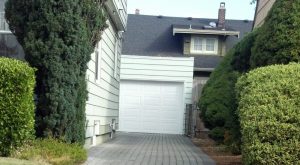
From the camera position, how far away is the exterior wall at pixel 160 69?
22.8 metres

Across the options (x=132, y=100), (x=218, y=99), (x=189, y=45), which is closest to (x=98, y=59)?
(x=218, y=99)

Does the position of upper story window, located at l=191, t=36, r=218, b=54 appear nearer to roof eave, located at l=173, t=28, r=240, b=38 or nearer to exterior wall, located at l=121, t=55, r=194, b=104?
roof eave, located at l=173, t=28, r=240, b=38

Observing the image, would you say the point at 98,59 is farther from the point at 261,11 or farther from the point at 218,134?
the point at 261,11

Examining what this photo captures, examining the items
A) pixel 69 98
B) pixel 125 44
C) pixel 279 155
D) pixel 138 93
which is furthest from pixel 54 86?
pixel 125 44

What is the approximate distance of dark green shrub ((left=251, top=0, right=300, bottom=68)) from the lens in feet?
29.5

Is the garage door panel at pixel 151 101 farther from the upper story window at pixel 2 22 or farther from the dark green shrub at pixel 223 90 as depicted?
the upper story window at pixel 2 22

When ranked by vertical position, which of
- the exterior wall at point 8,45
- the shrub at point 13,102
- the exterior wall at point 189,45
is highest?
the exterior wall at point 189,45

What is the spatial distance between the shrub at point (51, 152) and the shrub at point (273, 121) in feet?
9.99

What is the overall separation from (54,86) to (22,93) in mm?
1016

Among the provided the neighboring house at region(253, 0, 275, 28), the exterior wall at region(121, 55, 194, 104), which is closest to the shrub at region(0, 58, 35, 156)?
the neighboring house at region(253, 0, 275, 28)

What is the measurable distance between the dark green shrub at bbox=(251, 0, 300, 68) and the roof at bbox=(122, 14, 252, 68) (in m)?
14.6

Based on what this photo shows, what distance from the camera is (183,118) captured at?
22734mm

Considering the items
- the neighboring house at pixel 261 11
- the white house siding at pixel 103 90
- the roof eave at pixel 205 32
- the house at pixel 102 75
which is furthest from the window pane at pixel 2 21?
the roof eave at pixel 205 32

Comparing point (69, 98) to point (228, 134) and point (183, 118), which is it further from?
point (183, 118)
